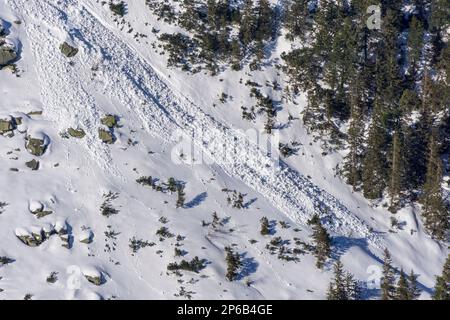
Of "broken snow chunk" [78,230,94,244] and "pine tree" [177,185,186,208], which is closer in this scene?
"broken snow chunk" [78,230,94,244]

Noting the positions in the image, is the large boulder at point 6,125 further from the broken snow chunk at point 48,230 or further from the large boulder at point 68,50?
the broken snow chunk at point 48,230

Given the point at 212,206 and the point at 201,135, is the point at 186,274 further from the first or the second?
the point at 201,135

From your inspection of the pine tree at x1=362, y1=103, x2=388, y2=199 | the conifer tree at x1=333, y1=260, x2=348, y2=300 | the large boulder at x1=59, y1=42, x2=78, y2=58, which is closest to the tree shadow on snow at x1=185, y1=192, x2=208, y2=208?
the conifer tree at x1=333, y1=260, x2=348, y2=300

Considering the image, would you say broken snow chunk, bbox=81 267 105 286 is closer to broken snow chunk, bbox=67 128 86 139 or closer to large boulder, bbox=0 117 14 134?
broken snow chunk, bbox=67 128 86 139

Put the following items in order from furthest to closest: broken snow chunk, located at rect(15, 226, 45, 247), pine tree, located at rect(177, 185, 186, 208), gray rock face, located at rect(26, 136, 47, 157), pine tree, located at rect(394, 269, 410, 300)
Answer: gray rock face, located at rect(26, 136, 47, 157) < pine tree, located at rect(177, 185, 186, 208) < broken snow chunk, located at rect(15, 226, 45, 247) < pine tree, located at rect(394, 269, 410, 300)

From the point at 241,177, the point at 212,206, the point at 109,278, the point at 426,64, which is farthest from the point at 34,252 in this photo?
the point at 426,64

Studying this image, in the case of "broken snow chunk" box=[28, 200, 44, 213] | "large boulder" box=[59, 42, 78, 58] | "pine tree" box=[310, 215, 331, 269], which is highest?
"large boulder" box=[59, 42, 78, 58]
